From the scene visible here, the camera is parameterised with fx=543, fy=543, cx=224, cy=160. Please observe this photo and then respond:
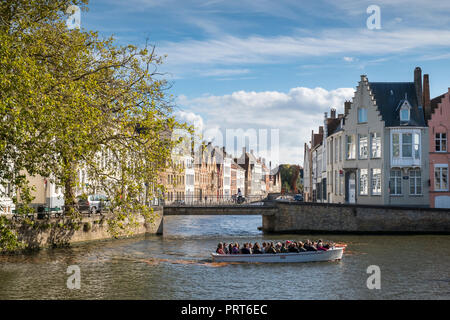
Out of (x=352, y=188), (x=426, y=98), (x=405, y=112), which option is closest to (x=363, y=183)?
(x=352, y=188)

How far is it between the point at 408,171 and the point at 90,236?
27.3 m

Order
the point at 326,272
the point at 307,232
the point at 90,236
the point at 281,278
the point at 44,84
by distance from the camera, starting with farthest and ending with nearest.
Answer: the point at 307,232 → the point at 90,236 → the point at 326,272 → the point at 281,278 → the point at 44,84

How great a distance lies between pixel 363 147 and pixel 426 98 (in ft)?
22.6

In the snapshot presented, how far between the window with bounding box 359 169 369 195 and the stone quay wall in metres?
4.46

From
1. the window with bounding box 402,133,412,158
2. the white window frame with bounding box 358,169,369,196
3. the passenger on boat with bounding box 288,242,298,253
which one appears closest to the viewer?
the passenger on boat with bounding box 288,242,298,253

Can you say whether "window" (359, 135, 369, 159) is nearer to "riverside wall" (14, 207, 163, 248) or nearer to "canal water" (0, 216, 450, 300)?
"canal water" (0, 216, 450, 300)

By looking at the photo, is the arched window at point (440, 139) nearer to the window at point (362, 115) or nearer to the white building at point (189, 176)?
the window at point (362, 115)

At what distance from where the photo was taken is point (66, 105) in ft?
68.0

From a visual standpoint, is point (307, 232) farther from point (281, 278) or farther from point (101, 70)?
point (101, 70)

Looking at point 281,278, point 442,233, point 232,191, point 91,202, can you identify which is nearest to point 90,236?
point 91,202

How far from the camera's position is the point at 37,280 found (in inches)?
901

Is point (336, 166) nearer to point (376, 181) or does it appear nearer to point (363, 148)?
point (363, 148)

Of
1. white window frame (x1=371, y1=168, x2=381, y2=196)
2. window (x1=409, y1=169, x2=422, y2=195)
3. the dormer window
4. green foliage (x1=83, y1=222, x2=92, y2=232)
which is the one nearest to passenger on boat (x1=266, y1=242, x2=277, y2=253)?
green foliage (x1=83, y1=222, x2=92, y2=232)

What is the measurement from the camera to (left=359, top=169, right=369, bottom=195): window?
48875 millimetres
